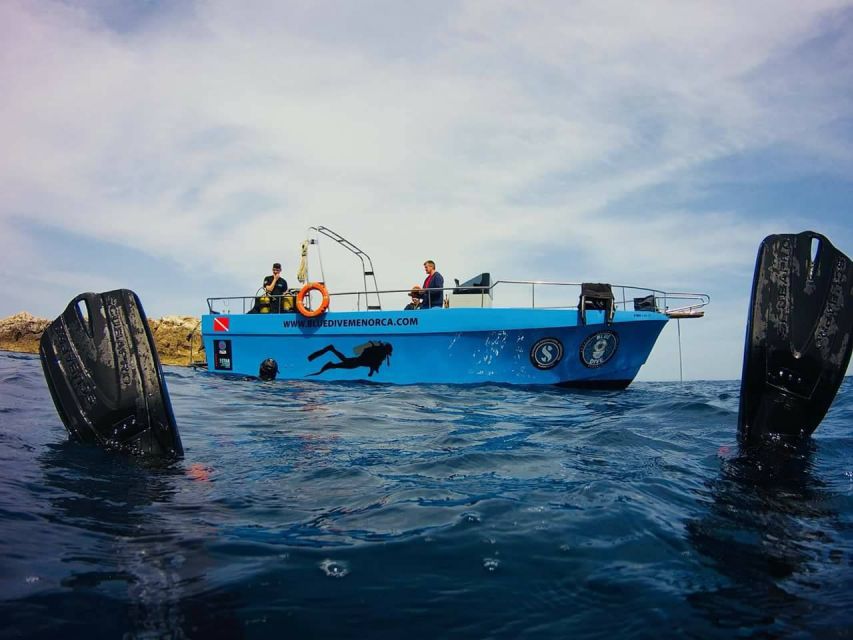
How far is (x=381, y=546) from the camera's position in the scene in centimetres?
234

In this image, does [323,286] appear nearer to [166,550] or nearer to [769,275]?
[769,275]

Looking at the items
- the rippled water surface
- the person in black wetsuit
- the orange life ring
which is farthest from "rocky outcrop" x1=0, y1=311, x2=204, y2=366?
the rippled water surface

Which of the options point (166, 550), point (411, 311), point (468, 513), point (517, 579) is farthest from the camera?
point (411, 311)

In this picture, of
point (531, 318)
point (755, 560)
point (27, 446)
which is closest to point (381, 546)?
point (755, 560)

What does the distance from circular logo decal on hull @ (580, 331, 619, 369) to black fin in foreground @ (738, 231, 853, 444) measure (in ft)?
20.0

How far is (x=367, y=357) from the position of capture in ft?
38.7

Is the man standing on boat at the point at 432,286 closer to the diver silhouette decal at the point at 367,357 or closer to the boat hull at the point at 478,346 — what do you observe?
the boat hull at the point at 478,346

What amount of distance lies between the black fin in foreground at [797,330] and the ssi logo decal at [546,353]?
6152 millimetres

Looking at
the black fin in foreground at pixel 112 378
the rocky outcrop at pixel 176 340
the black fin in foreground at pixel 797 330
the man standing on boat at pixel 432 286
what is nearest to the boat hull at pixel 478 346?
the man standing on boat at pixel 432 286

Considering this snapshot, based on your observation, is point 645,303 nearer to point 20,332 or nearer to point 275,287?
point 275,287

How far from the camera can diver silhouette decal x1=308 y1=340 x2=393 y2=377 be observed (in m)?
11.6

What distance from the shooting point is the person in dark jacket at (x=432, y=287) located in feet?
38.0

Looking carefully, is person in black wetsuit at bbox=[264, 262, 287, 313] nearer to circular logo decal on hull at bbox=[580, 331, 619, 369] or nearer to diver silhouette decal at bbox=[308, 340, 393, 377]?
diver silhouette decal at bbox=[308, 340, 393, 377]

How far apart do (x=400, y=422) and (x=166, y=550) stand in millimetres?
3886
